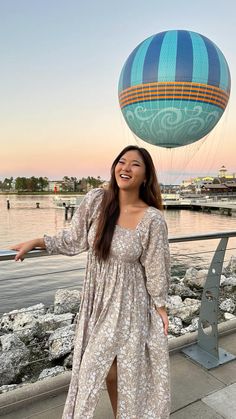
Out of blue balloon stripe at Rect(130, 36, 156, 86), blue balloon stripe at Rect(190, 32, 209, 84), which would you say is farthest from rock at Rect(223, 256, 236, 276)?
blue balloon stripe at Rect(130, 36, 156, 86)

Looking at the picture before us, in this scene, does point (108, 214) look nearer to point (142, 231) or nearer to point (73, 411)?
point (142, 231)

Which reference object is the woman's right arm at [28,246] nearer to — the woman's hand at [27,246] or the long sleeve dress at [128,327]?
the woman's hand at [27,246]

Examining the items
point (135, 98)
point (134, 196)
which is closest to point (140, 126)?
point (135, 98)

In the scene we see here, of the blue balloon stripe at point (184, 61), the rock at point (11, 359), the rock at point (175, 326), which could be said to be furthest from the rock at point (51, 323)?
the blue balloon stripe at point (184, 61)

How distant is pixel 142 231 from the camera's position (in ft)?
5.36

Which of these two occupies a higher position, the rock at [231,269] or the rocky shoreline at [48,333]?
the rocky shoreline at [48,333]

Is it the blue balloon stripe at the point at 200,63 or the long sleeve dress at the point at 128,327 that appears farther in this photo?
the blue balloon stripe at the point at 200,63

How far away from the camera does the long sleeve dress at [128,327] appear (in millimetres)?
1597

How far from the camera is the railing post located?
2631 millimetres

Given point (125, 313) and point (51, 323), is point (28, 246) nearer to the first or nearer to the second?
point (125, 313)

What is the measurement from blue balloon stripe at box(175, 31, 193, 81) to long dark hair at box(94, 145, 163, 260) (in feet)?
52.1

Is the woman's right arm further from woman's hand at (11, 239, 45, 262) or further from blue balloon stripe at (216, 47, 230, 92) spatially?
blue balloon stripe at (216, 47, 230, 92)

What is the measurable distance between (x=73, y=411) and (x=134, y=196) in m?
1.09

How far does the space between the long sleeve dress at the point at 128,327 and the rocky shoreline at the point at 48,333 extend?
678 millimetres
